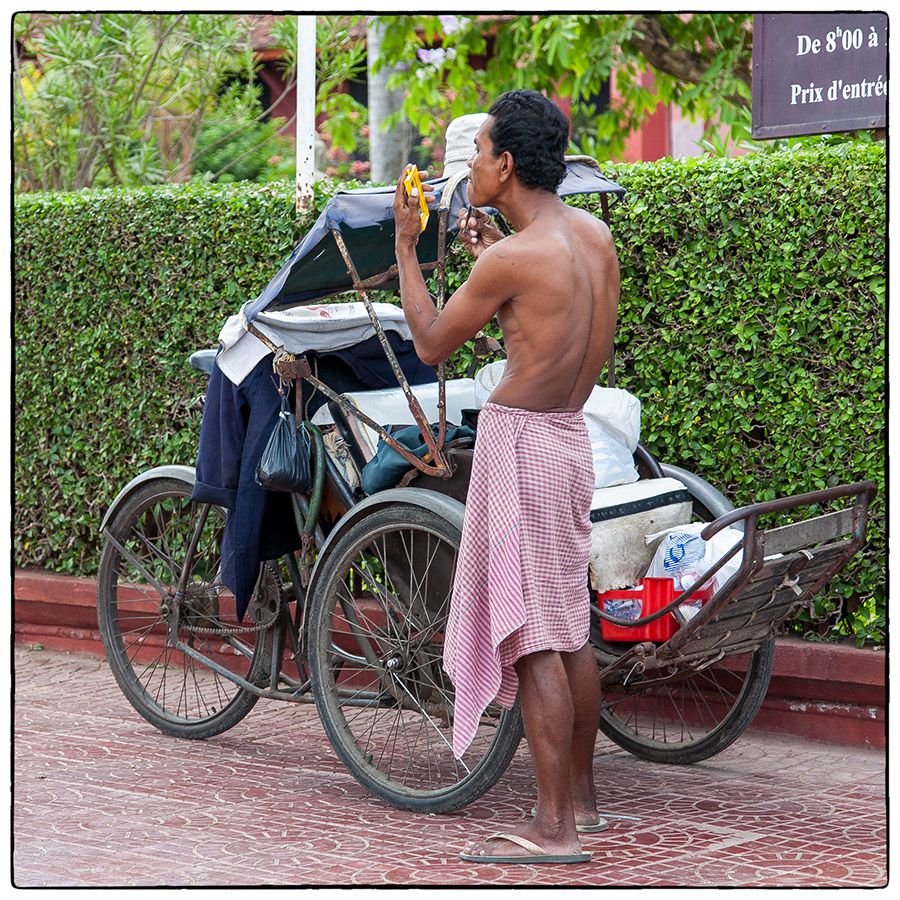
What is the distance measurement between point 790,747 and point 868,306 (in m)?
1.69

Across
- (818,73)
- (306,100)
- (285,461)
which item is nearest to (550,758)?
(285,461)

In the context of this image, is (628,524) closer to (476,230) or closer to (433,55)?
(476,230)

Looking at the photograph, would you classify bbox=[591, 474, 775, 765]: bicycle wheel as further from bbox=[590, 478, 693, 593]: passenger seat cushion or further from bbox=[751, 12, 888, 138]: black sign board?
bbox=[751, 12, 888, 138]: black sign board

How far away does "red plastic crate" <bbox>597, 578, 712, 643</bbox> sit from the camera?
4.78 meters

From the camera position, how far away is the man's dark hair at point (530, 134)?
4434 millimetres

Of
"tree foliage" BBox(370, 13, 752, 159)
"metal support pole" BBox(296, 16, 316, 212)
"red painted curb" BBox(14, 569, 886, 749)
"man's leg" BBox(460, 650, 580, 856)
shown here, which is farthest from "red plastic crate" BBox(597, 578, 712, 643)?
"tree foliage" BBox(370, 13, 752, 159)

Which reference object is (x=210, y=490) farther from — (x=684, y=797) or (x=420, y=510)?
(x=684, y=797)

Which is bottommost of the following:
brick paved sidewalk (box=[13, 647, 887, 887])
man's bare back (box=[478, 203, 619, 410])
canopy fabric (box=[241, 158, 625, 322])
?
brick paved sidewalk (box=[13, 647, 887, 887])

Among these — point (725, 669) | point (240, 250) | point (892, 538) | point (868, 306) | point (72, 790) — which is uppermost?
point (240, 250)

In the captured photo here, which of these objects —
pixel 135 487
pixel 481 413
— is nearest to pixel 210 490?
pixel 135 487

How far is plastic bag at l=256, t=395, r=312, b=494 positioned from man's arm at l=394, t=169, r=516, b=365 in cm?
87

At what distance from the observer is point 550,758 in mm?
4414

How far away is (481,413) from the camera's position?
4.61 meters

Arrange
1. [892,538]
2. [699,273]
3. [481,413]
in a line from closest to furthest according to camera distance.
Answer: [481,413]
[892,538]
[699,273]
